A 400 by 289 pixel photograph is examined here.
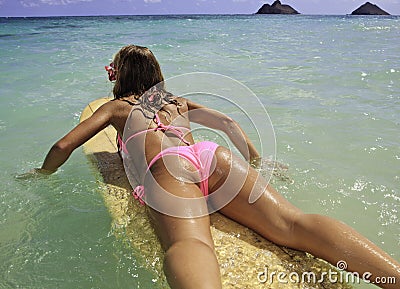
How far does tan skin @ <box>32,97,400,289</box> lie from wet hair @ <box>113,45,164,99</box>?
12 centimetres

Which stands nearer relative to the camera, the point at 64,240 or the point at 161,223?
the point at 161,223

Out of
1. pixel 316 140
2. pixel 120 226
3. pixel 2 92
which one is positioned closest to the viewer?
pixel 120 226

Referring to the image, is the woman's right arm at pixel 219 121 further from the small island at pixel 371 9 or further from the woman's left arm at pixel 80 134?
the small island at pixel 371 9

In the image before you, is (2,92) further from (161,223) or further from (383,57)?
(383,57)

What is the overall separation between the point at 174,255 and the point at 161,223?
0.29 metres

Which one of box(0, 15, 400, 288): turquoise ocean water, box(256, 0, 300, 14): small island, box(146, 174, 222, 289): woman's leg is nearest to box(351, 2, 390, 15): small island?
box(256, 0, 300, 14): small island

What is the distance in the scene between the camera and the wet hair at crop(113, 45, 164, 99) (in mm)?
2455

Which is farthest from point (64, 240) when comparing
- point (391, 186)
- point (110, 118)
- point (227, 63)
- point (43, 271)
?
point (227, 63)

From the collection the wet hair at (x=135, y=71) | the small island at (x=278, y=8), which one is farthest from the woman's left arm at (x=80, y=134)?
the small island at (x=278, y=8)

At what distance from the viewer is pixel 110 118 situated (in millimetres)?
2416

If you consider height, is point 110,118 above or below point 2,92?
above

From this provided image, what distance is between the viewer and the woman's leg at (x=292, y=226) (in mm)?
1695

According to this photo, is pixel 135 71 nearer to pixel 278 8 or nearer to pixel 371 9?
pixel 278 8

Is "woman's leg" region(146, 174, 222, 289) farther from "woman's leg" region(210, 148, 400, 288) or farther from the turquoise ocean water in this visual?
the turquoise ocean water
